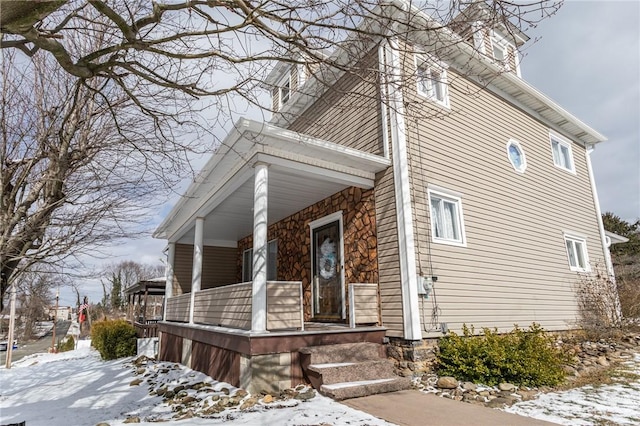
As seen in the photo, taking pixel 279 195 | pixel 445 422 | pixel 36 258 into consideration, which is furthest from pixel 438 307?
pixel 36 258

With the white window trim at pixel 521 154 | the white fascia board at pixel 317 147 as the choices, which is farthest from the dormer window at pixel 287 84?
the white window trim at pixel 521 154

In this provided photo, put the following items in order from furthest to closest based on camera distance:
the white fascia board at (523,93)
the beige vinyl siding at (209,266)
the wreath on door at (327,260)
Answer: the beige vinyl siding at (209,266)
the white fascia board at (523,93)
the wreath on door at (327,260)

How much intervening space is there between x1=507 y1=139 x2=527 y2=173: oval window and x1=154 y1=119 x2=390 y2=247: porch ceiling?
4051mm

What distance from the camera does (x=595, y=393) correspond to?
15.2 ft

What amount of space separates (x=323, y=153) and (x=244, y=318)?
2.78 m

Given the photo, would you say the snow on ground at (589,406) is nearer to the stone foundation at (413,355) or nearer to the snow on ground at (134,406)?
the stone foundation at (413,355)

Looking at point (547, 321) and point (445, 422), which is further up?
point (547, 321)

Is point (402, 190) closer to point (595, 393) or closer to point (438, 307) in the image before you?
point (438, 307)

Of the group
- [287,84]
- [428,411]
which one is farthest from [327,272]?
[287,84]

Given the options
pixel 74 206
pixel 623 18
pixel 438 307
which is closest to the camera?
pixel 623 18

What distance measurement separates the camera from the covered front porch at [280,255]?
500 centimetres

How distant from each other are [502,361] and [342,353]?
2163 millimetres

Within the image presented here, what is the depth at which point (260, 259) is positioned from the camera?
5039 millimetres

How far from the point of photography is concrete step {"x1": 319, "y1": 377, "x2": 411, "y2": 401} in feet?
13.9
